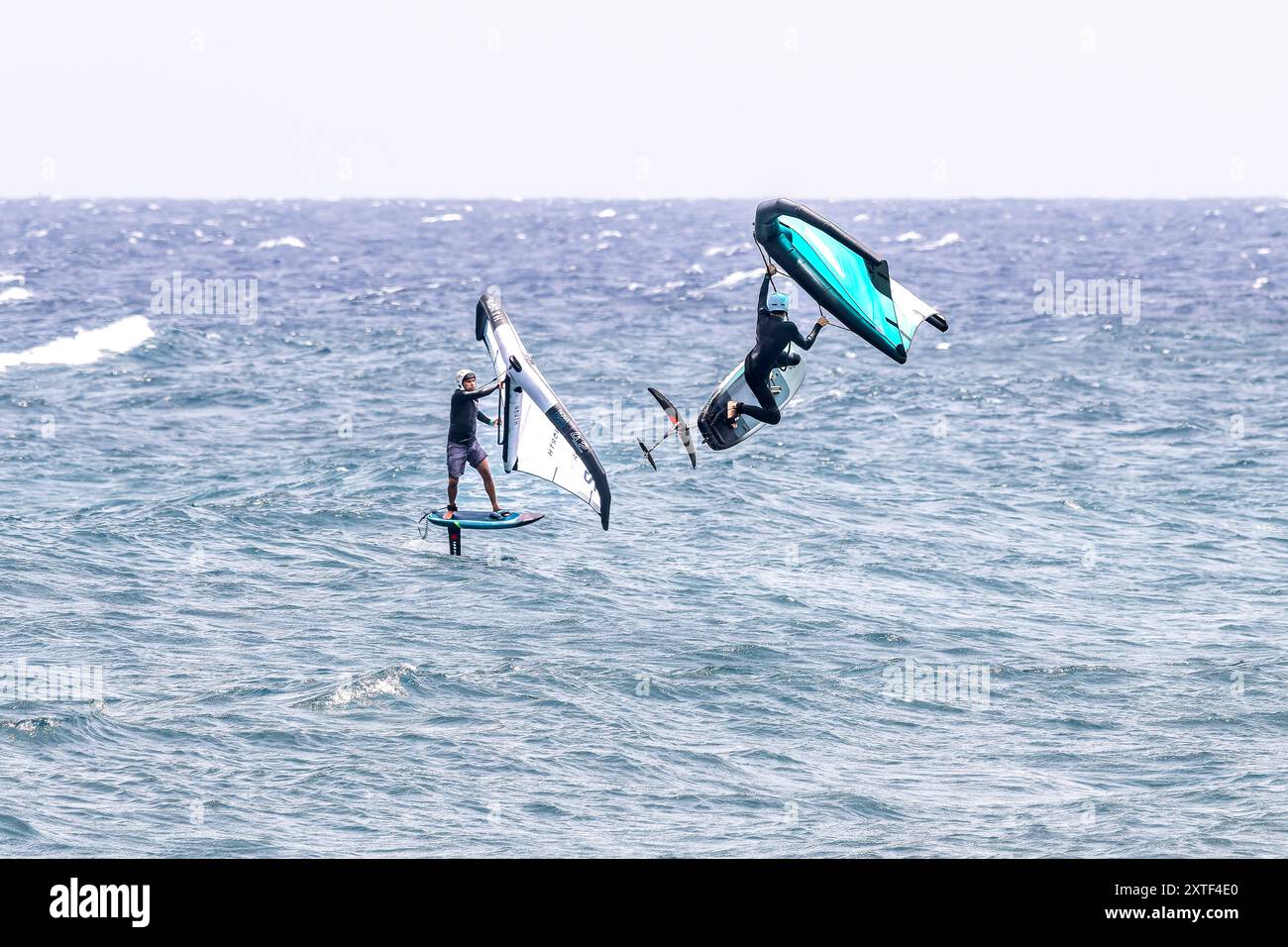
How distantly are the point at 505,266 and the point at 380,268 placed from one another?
8.68 metres

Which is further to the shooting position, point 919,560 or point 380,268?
point 380,268

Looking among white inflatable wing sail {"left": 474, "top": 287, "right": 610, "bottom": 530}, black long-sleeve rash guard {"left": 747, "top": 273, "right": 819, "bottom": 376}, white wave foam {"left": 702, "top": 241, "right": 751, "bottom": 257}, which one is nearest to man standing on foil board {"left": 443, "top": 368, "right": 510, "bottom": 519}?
white inflatable wing sail {"left": 474, "top": 287, "right": 610, "bottom": 530}

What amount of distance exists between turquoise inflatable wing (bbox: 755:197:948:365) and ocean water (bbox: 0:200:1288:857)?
784 centimetres

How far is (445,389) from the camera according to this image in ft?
206

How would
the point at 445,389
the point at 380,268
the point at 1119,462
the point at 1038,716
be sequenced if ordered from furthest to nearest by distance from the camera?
the point at 380,268
the point at 445,389
the point at 1119,462
the point at 1038,716

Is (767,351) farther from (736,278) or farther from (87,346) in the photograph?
(736,278)

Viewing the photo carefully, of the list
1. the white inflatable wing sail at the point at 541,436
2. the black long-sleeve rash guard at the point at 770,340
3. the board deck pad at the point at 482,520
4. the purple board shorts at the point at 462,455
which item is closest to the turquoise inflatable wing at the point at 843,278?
the black long-sleeve rash guard at the point at 770,340

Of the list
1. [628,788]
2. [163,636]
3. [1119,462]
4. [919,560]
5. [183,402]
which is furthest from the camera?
[183,402]

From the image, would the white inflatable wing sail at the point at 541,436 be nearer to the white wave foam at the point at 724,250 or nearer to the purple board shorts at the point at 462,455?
the purple board shorts at the point at 462,455

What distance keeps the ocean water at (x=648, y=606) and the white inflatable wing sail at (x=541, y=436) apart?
520cm

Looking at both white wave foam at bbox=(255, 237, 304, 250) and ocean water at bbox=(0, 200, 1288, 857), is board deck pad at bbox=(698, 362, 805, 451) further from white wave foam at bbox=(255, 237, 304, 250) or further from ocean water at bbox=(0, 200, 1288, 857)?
white wave foam at bbox=(255, 237, 304, 250)
